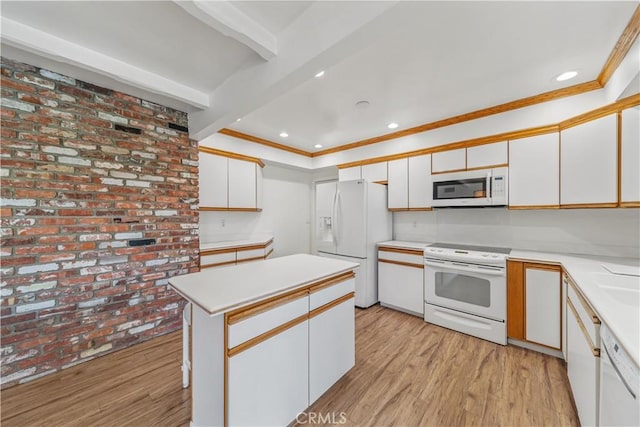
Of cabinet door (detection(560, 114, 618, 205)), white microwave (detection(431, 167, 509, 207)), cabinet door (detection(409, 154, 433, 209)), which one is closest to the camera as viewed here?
cabinet door (detection(560, 114, 618, 205))

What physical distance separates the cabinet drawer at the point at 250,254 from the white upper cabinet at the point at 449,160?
2687mm

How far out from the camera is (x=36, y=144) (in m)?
1.90

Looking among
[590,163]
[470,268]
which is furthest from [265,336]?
[590,163]

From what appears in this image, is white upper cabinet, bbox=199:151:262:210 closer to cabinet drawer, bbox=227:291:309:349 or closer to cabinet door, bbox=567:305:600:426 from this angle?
cabinet drawer, bbox=227:291:309:349

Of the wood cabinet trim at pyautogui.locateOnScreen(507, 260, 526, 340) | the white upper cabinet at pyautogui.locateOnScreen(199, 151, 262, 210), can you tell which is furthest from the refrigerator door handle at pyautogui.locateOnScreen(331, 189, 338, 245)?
the wood cabinet trim at pyautogui.locateOnScreen(507, 260, 526, 340)

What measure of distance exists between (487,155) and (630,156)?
1.08 meters

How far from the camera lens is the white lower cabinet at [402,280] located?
3.04m

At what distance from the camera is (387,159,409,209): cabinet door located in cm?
344

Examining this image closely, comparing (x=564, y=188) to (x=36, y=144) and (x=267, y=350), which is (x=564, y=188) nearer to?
(x=267, y=350)

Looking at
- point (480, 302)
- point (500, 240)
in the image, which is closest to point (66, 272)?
point (480, 302)

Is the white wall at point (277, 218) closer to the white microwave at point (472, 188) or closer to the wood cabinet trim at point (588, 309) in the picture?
the white microwave at point (472, 188)

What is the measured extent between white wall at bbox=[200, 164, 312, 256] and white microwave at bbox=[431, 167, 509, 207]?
278 cm

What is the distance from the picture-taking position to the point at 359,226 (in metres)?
3.38

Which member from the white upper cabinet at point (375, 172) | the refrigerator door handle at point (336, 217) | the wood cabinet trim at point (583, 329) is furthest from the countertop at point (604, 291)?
the refrigerator door handle at point (336, 217)
